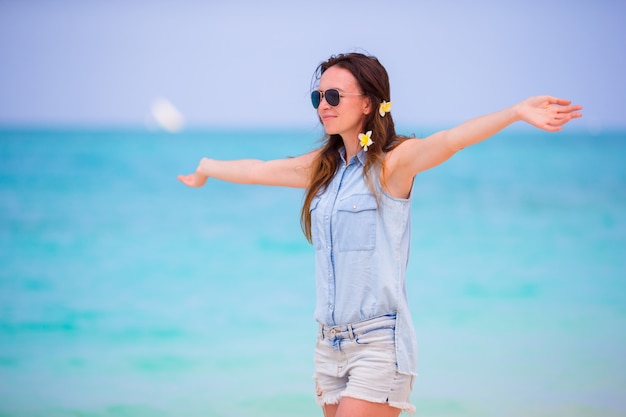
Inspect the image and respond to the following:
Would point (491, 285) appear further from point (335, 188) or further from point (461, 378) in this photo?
point (335, 188)

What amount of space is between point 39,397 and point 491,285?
427 cm

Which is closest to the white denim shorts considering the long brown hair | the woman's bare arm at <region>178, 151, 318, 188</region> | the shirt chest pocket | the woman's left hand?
the shirt chest pocket

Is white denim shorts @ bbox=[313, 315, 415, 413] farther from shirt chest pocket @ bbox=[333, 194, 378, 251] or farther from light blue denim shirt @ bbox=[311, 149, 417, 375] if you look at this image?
shirt chest pocket @ bbox=[333, 194, 378, 251]

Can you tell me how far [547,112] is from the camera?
91.3 inches

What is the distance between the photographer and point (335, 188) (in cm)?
278

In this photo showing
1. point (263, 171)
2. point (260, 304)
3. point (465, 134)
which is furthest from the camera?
point (260, 304)

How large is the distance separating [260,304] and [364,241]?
4738 millimetres

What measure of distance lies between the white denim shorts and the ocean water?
29.7 inches

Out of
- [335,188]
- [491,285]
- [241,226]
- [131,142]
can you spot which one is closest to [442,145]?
[335,188]

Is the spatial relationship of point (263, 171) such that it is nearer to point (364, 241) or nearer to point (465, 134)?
point (364, 241)

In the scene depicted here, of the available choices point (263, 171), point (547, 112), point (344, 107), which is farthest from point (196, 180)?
point (547, 112)

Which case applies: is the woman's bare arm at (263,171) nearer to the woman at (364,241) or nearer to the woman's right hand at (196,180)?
the woman's right hand at (196,180)

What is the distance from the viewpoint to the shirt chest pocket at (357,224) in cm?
267

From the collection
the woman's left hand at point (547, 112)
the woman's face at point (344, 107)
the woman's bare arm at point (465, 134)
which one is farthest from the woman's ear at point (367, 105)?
the woman's left hand at point (547, 112)
